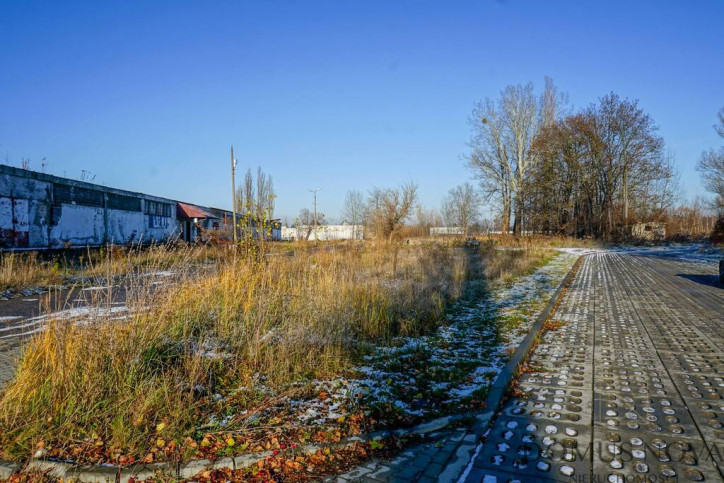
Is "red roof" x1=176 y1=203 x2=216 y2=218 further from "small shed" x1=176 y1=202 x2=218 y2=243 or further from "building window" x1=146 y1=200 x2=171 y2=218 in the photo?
"building window" x1=146 y1=200 x2=171 y2=218

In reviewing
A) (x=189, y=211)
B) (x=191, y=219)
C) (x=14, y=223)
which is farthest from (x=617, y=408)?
(x=191, y=219)

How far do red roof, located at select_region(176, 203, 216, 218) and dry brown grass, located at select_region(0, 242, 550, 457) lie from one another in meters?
28.6

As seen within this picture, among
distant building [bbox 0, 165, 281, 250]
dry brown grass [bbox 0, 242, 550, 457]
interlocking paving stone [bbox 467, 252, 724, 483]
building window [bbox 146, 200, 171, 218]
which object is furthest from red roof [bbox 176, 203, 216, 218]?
interlocking paving stone [bbox 467, 252, 724, 483]

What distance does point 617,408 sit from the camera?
146 inches

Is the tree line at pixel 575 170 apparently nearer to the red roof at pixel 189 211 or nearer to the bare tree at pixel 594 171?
the bare tree at pixel 594 171

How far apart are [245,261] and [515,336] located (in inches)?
194

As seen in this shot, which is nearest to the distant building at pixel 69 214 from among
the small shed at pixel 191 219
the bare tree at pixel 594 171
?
the small shed at pixel 191 219

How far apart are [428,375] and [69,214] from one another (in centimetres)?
2267

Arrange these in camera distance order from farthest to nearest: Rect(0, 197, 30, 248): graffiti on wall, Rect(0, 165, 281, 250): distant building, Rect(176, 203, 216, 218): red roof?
Rect(176, 203, 216, 218): red roof → Rect(0, 165, 281, 250): distant building → Rect(0, 197, 30, 248): graffiti on wall

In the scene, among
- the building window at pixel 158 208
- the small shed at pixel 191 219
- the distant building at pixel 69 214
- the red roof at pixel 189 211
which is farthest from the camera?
the small shed at pixel 191 219

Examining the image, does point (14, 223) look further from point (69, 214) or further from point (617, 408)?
point (617, 408)

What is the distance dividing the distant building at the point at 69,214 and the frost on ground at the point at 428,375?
15.6 feet

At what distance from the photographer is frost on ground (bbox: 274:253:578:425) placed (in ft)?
12.0

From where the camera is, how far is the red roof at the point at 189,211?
1329 inches
